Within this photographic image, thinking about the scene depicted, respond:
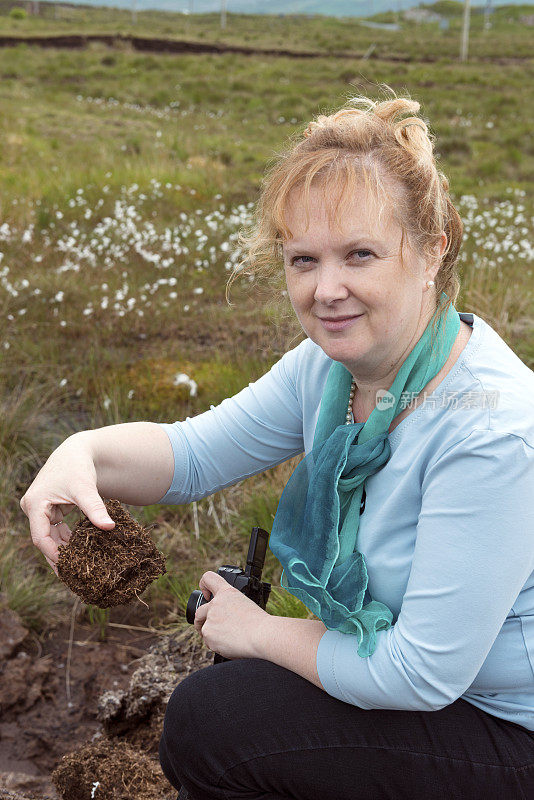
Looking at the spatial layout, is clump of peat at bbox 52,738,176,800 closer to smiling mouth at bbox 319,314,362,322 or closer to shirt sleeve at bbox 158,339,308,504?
shirt sleeve at bbox 158,339,308,504

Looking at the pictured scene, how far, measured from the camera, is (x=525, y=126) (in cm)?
1653

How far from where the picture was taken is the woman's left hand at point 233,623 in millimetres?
1888

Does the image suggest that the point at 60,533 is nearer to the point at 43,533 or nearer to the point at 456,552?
the point at 43,533

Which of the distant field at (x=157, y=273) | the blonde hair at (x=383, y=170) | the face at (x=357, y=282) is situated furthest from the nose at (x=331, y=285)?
the distant field at (x=157, y=273)

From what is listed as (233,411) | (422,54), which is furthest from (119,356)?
(422,54)

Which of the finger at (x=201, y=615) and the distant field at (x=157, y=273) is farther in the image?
the distant field at (x=157, y=273)

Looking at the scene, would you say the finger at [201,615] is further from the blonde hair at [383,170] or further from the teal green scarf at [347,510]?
the blonde hair at [383,170]

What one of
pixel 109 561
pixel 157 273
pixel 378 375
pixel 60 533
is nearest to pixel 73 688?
pixel 60 533

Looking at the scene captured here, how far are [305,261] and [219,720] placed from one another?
107 cm

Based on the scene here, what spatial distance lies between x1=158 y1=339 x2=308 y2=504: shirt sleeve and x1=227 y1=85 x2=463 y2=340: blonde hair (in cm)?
52

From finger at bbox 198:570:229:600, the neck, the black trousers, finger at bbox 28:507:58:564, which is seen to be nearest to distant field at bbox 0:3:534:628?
the neck

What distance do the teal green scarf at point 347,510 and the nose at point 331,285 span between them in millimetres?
217

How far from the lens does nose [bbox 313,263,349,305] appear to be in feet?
5.77

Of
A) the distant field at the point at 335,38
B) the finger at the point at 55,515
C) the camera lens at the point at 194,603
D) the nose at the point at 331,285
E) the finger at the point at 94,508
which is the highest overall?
the distant field at the point at 335,38
